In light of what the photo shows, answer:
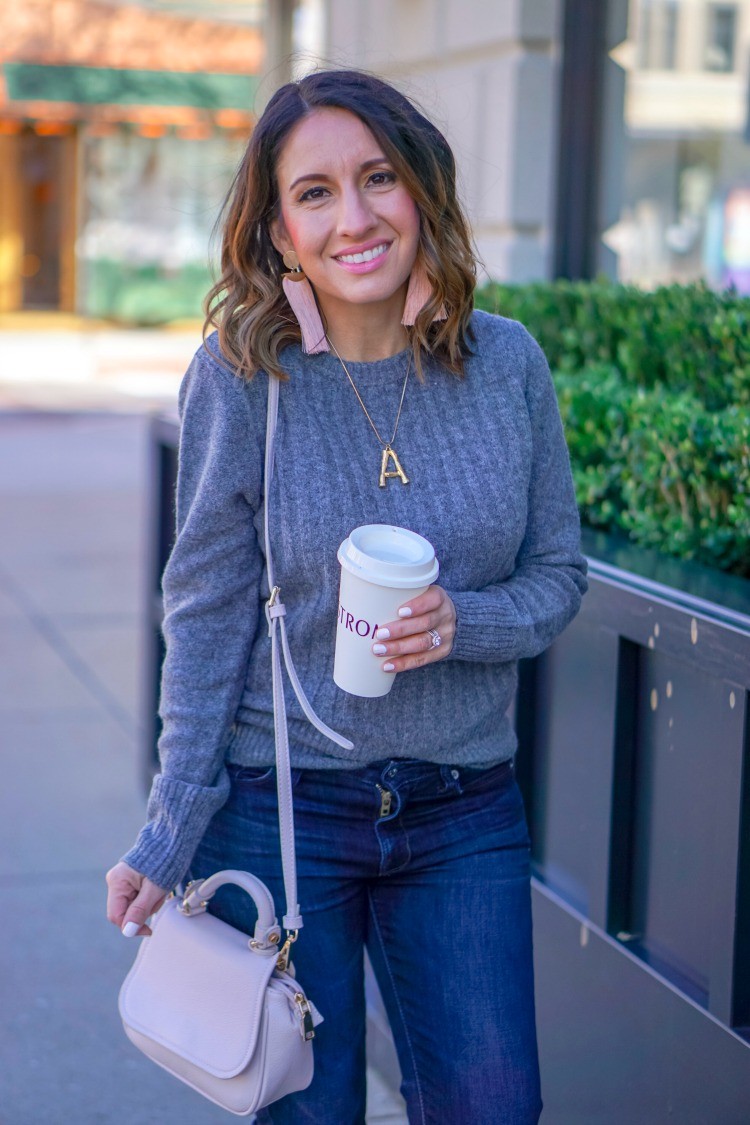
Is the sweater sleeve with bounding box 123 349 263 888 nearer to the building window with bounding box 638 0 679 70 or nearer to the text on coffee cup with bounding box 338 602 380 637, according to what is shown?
the text on coffee cup with bounding box 338 602 380 637

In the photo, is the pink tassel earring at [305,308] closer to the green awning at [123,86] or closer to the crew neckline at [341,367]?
the crew neckline at [341,367]

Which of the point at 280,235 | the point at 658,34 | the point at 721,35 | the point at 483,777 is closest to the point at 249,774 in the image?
the point at 483,777

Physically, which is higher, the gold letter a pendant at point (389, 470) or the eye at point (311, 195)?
the eye at point (311, 195)

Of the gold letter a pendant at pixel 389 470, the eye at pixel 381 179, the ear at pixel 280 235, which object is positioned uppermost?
the eye at pixel 381 179

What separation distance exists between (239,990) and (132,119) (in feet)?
73.2

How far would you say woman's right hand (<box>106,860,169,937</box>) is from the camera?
7.39 feet

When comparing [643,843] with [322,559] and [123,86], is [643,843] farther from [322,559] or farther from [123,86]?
[123,86]

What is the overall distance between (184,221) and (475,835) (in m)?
21.7

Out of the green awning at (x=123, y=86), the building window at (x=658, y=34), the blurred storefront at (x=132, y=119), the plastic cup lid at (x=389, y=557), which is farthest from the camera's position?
the blurred storefront at (x=132, y=119)

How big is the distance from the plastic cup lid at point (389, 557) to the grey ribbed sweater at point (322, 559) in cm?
12

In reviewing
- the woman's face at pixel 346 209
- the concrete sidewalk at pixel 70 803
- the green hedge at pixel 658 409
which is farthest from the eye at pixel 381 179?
the concrete sidewalk at pixel 70 803

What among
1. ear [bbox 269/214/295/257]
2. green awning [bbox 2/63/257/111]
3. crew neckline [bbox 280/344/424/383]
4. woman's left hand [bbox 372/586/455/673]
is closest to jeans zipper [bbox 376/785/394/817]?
woman's left hand [bbox 372/586/455/673]

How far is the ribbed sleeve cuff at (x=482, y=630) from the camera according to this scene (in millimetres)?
2141

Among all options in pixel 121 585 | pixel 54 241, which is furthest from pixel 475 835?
pixel 54 241
